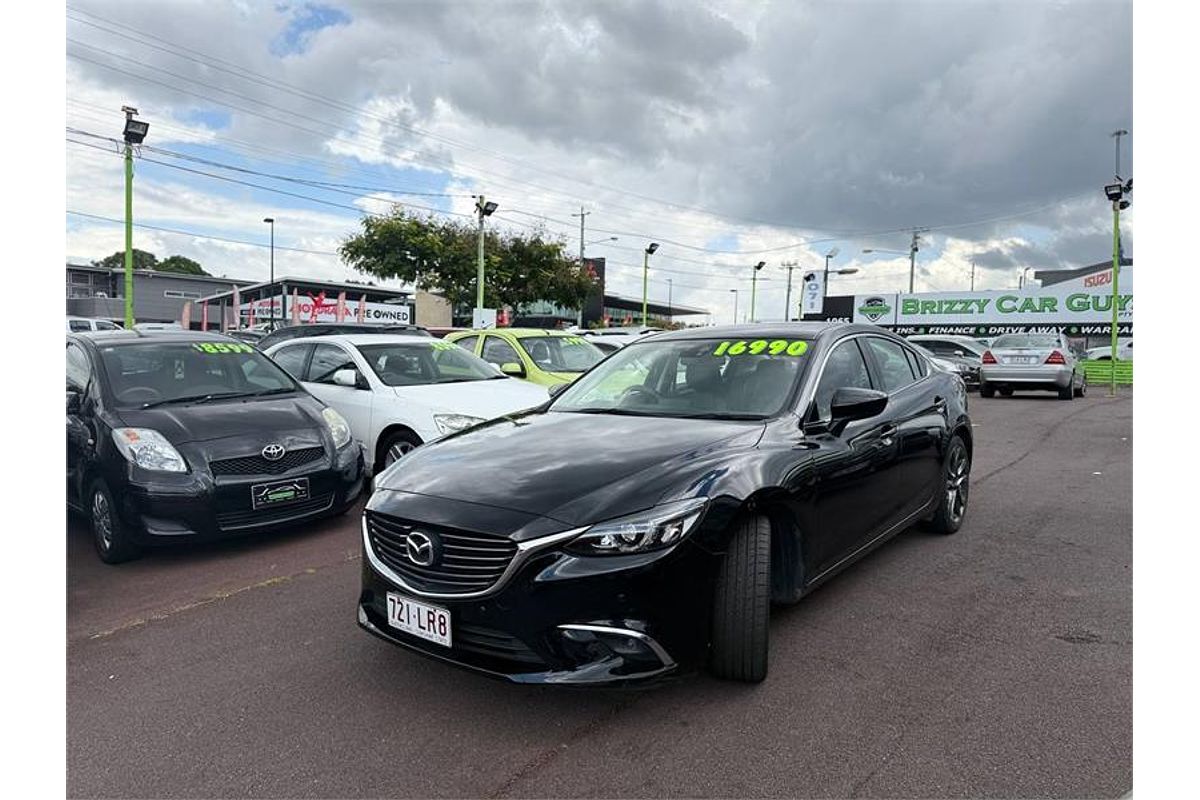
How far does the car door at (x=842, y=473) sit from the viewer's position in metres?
3.75

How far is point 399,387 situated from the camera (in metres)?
7.18

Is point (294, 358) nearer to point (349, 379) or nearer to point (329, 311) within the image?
point (349, 379)

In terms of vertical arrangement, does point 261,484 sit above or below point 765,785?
above

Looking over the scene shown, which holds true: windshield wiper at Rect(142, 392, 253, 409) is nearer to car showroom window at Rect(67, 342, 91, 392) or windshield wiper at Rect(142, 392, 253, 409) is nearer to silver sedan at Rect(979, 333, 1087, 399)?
car showroom window at Rect(67, 342, 91, 392)

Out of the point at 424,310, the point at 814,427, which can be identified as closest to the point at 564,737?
the point at 814,427

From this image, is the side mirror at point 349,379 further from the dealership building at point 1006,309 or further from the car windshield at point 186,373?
the dealership building at point 1006,309

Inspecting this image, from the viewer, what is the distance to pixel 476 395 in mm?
7133

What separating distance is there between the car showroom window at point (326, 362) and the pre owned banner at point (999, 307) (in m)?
33.3

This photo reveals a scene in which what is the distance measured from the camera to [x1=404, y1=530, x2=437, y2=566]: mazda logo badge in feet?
9.87

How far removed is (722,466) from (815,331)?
1.67m

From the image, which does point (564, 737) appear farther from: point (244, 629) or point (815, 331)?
point (815, 331)

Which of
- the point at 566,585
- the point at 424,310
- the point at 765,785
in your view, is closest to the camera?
the point at 765,785
